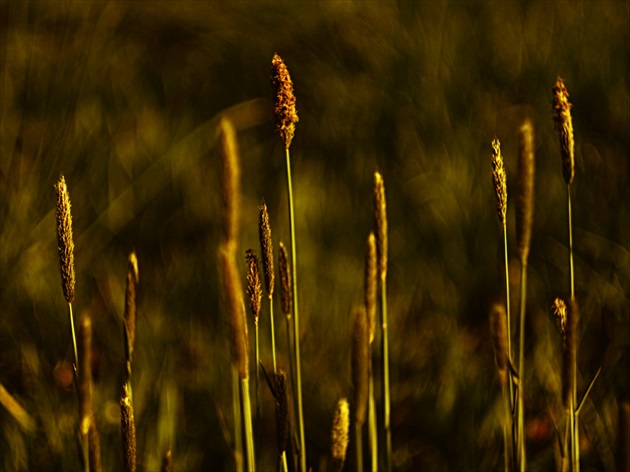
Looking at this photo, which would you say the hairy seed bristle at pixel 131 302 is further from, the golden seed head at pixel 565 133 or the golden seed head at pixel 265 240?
the golden seed head at pixel 565 133

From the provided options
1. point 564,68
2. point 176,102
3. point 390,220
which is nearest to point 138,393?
point 390,220

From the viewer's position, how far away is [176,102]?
259cm

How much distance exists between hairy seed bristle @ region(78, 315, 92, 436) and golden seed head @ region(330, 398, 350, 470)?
0.22m

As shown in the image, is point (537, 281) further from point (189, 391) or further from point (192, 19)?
point (192, 19)

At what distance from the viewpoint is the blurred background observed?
1.49m

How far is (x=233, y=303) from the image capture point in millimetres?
630

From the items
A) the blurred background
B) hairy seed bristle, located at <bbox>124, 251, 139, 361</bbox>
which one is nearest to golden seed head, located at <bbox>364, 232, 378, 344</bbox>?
hairy seed bristle, located at <bbox>124, 251, 139, 361</bbox>

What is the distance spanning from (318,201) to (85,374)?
1.43 metres

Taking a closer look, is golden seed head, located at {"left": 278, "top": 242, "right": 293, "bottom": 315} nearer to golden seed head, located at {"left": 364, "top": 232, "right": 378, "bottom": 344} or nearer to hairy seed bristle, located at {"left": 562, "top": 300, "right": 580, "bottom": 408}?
golden seed head, located at {"left": 364, "top": 232, "right": 378, "bottom": 344}

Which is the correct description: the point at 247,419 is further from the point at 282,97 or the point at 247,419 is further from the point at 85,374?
the point at 282,97

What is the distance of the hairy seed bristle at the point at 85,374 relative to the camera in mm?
678

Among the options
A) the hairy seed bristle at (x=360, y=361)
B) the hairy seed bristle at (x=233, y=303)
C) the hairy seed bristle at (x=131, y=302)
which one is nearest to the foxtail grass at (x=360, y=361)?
the hairy seed bristle at (x=360, y=361)

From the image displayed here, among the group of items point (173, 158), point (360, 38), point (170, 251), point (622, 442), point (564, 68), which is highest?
point (360, 38)

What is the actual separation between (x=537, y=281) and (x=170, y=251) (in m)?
0.86
